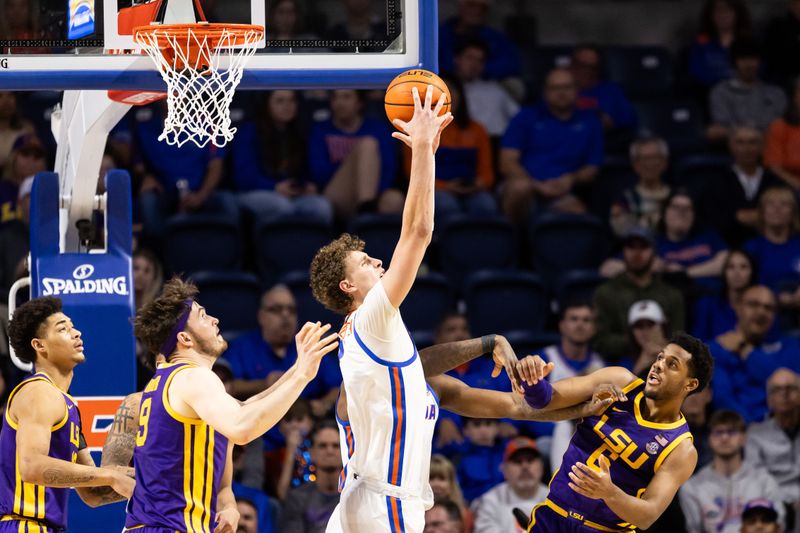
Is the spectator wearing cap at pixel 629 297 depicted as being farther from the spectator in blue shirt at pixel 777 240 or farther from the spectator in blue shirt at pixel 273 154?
the spectator in blue shirt at pixel 273 154

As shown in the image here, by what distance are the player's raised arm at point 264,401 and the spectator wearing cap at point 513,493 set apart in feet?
13.6

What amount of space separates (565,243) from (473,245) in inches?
32.7

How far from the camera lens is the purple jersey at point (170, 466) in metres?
6.24

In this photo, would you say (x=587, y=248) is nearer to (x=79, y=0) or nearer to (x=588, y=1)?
(x=588, y=1)

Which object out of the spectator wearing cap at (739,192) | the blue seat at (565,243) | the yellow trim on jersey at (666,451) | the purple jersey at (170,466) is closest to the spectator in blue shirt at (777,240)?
the spectator wearing cap at (739,192)

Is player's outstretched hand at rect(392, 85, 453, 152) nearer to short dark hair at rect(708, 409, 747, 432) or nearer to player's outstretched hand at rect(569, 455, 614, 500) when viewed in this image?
player's outstretched hand at rect(569, 455, 614, 500)

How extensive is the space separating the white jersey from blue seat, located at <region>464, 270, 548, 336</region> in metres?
5.32

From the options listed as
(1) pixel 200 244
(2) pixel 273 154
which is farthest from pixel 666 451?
(2) pixel 273 154

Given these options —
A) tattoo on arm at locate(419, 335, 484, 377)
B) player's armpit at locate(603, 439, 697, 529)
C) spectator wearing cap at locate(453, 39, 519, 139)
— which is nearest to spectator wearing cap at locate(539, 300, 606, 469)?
spectator wearing cap at locate(453, 39, 519, 139)

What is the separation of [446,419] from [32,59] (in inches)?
181

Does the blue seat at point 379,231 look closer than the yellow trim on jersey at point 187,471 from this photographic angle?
No

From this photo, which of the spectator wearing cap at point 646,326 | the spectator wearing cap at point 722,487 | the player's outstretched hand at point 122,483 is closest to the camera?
the player's outstretched hand at point 122,483

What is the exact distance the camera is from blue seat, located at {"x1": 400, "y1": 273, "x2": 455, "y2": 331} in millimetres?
11477

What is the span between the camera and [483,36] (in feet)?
44.6
